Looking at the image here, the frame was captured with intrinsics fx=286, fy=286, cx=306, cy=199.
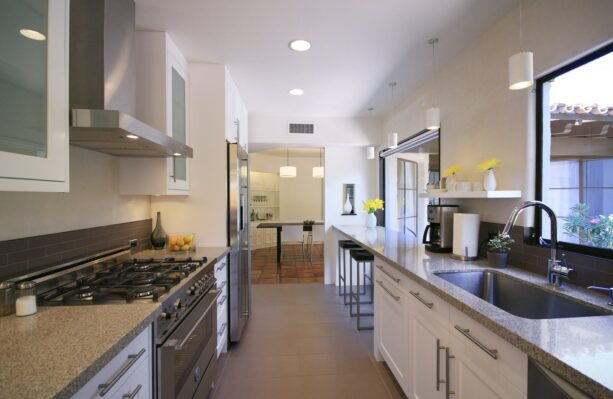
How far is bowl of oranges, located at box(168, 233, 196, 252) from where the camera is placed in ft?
7.75

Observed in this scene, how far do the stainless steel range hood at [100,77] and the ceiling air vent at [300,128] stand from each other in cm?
281

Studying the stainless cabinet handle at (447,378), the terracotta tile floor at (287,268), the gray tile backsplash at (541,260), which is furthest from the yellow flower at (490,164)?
the terracotta tile floor at (287,268)

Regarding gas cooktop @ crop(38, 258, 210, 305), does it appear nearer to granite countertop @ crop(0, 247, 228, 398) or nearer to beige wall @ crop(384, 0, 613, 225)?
granite countertop @ crop(0, 247, 228, 398)

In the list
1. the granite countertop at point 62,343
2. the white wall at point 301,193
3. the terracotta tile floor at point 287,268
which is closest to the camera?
the granite countertop at point 62,343

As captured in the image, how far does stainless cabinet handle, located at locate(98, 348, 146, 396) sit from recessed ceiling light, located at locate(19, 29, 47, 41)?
1.20 m

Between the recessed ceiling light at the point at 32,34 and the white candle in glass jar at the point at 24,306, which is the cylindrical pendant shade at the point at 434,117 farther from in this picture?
the white candle in glass jar at the point at 24,306

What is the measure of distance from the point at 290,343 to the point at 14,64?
2693 mm

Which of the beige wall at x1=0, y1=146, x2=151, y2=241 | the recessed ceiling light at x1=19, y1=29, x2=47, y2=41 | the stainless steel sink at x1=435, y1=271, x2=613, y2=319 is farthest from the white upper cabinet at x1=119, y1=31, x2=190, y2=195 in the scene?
the stainless steel sink at x1=435, y1=271, x2=613, y2=319

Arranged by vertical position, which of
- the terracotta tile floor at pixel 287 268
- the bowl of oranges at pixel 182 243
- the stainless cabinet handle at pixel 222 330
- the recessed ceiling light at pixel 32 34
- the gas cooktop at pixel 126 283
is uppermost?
the recessed ceiling light at pixel 32 34

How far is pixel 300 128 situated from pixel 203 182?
217cm

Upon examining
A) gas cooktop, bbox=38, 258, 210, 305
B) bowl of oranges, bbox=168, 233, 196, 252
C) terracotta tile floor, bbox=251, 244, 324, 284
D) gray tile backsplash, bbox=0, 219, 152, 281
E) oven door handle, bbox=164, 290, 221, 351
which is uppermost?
gray tile backsplash, bbox=0, 219, 152, 281

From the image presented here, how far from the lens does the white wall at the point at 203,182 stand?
8.48ft

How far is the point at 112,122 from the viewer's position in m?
1.26

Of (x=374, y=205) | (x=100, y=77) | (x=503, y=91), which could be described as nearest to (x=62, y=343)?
(x=100, y=77)
